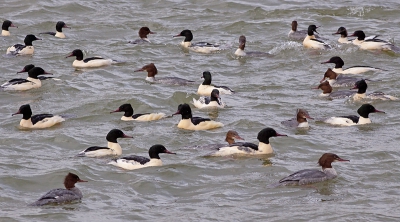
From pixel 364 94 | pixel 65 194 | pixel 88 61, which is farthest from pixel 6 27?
pixel 65 194

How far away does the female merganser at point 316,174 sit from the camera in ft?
47.1

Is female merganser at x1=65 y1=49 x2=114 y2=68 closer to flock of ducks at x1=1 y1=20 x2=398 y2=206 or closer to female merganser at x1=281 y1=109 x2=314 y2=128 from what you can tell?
flock of ducks at x1=1 y1=20 x2=398 y2=206

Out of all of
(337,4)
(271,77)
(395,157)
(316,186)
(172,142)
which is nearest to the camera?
(316,186)

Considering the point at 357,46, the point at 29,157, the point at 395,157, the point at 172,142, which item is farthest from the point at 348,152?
the point at 357,46

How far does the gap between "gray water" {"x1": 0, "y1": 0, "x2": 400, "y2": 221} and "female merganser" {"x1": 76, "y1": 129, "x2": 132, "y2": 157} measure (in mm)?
244

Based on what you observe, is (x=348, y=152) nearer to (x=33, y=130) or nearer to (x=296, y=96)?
(x=296, y=96)

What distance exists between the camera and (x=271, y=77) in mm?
22109

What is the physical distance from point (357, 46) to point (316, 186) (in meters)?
11.2

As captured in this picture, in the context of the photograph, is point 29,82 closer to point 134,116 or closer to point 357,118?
point 134,116

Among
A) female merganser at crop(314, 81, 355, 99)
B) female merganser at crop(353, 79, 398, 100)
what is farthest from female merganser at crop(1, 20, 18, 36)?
female merganser at crop(353, 79, 398, 100)

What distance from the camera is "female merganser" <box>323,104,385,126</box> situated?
18156 mm

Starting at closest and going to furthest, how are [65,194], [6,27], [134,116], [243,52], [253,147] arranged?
1. [65,194]
2. [253,147]
3. [134,116]
4. [243,52]
5. [6,27]

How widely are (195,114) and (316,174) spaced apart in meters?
5.30

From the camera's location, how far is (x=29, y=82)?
21.4 m
